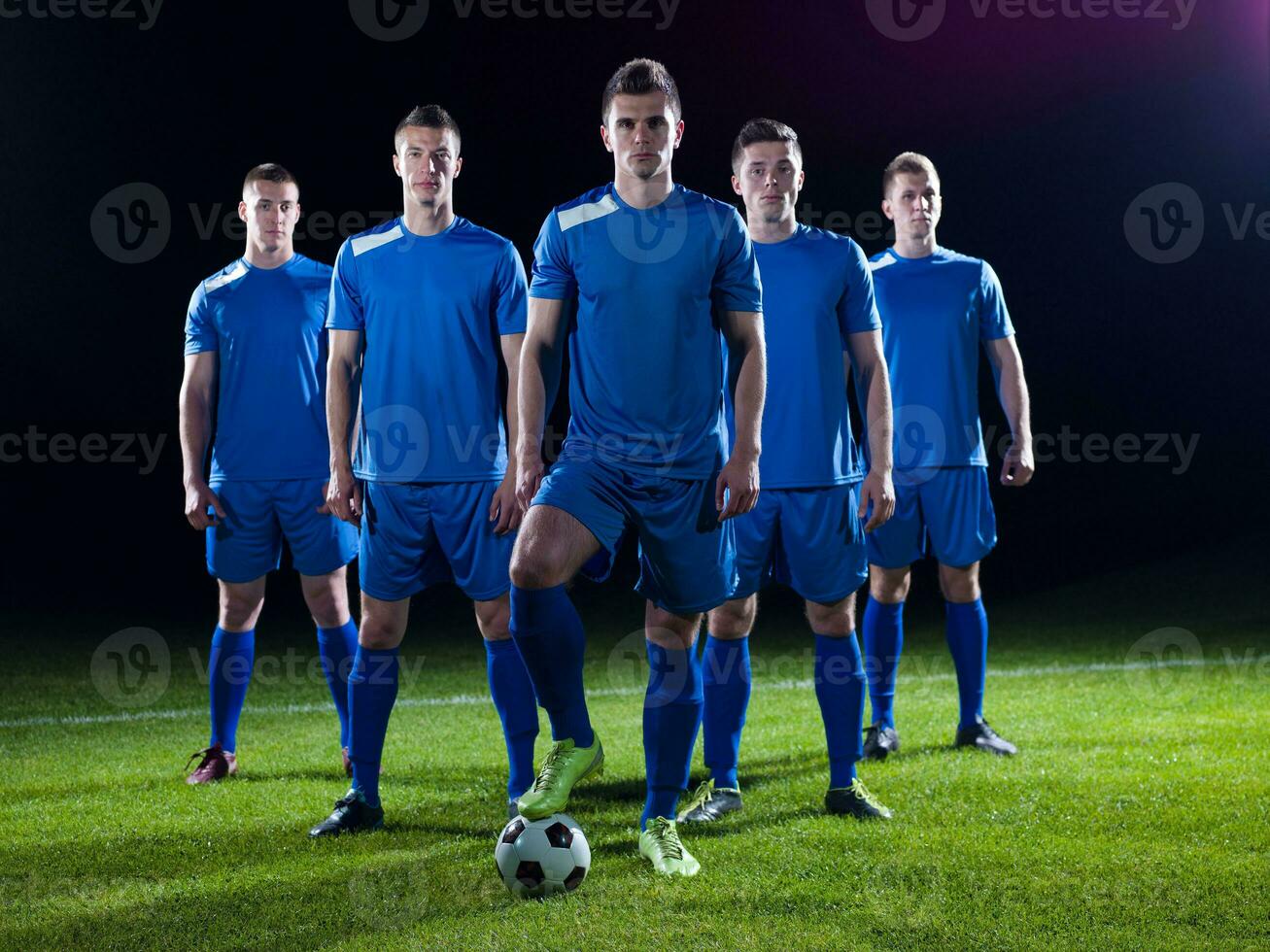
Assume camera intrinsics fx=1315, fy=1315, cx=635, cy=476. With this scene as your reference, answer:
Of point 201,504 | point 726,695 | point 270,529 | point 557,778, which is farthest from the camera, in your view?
point 270,529

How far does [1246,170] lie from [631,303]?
34.3 ft

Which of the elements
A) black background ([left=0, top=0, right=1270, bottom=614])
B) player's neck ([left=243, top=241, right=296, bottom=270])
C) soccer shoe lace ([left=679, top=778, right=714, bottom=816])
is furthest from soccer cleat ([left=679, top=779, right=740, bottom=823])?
black background ([left=0, top=0, right=1270, bottom=614])

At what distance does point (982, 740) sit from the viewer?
4.32 metres

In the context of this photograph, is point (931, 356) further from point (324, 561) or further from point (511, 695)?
point (324, 561)

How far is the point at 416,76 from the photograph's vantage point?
10586 mm

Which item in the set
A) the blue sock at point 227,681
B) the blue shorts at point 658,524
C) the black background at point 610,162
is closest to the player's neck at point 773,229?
the blue shorts at point 658,524

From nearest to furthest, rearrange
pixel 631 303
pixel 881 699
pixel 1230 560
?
pixel 631 303 < pixel 881 699 < pixel 1230 560

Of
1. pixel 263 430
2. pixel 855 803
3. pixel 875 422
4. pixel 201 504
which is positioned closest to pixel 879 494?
pixel 875 422

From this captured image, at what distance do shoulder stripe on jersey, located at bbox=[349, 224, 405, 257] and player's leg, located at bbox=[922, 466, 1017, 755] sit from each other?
1991 mm

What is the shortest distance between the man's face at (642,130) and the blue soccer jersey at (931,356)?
1764 mm

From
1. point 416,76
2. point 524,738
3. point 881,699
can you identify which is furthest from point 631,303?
point 416,76

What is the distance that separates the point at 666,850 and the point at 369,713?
0.91m

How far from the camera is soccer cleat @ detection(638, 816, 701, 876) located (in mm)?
2828

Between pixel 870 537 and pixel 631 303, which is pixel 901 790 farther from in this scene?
pixel 631 303
